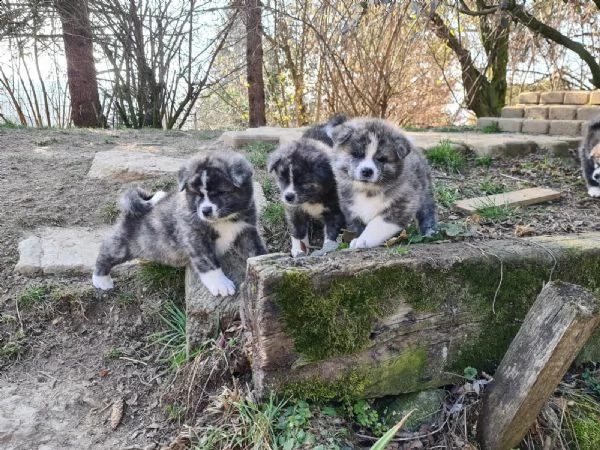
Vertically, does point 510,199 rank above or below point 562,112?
below

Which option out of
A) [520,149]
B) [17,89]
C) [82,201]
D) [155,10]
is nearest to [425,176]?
[520,149]

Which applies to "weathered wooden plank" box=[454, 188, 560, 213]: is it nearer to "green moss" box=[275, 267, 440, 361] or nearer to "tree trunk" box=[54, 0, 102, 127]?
"green moss" box=[275, 267, 440, 361]

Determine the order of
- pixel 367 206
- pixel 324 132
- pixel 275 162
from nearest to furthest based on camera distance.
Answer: pixel 367 206, pixel 275 162, pixel 324 132

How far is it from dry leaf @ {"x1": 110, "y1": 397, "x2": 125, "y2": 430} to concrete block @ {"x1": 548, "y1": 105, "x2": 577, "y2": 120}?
6.94 meters

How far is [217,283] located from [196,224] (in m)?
0.44

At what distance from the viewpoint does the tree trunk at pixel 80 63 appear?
9.67 meters

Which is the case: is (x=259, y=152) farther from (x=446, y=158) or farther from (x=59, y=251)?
(x=59, y=251)

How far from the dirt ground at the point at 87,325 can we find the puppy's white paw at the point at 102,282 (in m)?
0.06

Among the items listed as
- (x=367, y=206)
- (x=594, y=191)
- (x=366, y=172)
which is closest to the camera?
(x=366, y=172)

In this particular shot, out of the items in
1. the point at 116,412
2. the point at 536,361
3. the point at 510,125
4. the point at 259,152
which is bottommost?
the point at 116,412

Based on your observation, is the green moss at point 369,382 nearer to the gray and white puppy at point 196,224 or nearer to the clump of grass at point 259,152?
the gray and white puppy at point 196,224

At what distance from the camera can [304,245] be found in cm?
401

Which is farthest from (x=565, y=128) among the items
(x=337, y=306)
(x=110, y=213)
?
(x=110, y=213)

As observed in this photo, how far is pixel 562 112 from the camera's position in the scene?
7.53 meters
